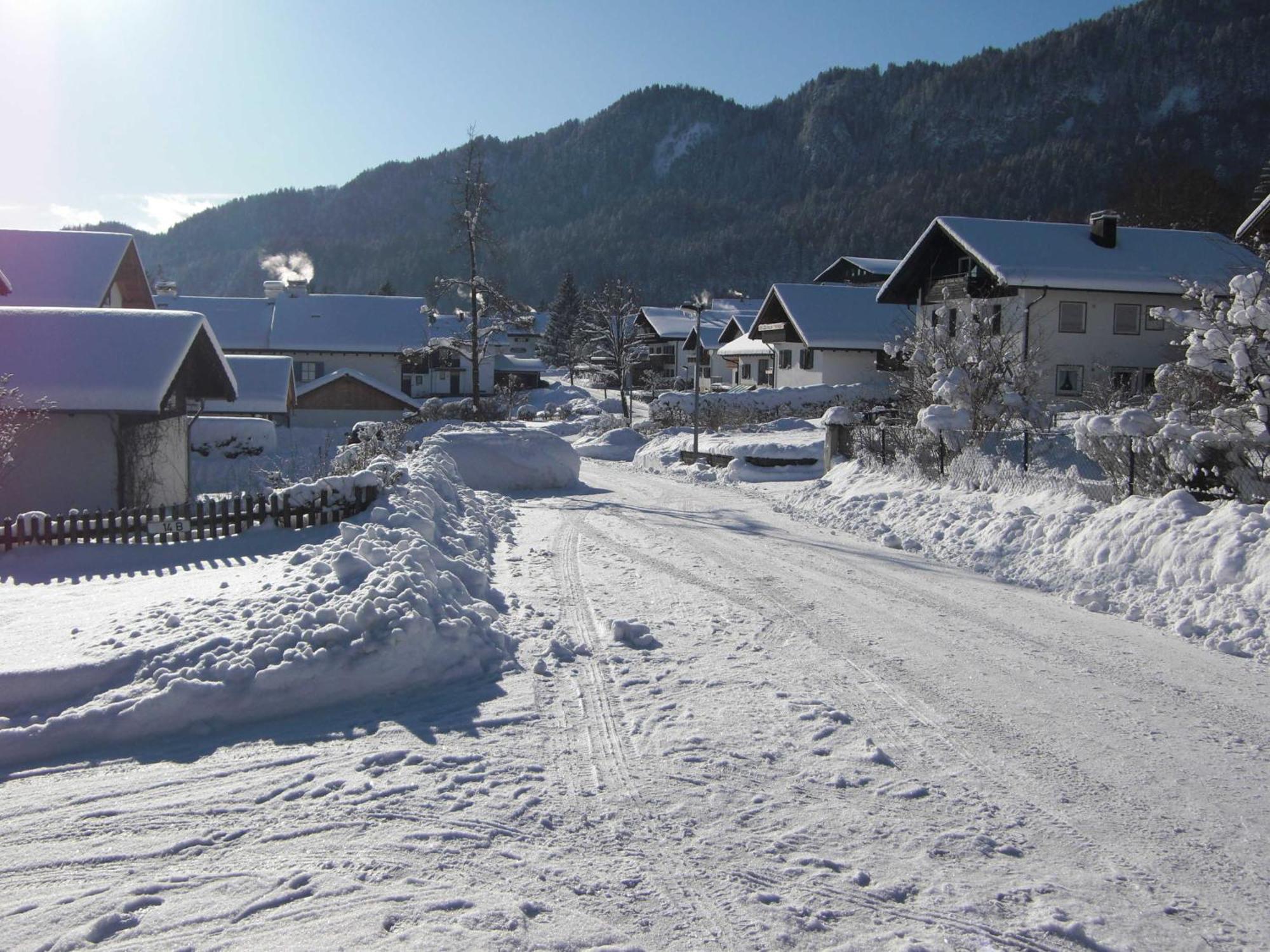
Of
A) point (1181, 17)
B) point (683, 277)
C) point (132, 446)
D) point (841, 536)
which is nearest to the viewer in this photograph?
point (841, 536)

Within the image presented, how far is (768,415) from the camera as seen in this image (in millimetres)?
38500

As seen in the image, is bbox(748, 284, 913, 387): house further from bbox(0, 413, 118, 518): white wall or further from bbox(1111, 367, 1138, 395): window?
bbox(0, 413, 118, 518): white wall

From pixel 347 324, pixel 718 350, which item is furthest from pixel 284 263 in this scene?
pixel 718 350

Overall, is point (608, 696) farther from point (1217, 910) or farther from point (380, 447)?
point (380, 447)

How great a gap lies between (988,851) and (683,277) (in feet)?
498

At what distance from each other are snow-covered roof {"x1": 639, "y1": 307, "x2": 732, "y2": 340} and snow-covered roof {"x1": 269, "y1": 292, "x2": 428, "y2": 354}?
1044 inches

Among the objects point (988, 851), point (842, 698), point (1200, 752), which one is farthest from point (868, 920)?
point (1200, 752)

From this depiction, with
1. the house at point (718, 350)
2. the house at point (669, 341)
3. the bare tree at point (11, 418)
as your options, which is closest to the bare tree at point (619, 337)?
the house at point (669, 341)

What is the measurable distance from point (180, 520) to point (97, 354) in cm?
821

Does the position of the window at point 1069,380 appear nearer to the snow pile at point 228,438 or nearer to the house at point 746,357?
the house at point 746,357

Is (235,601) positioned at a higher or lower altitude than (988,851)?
higher

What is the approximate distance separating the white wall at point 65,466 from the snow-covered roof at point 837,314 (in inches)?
1364

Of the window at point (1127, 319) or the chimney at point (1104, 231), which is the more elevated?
the chimney at point (1104, 231)

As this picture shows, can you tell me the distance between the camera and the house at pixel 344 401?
46219 mm
